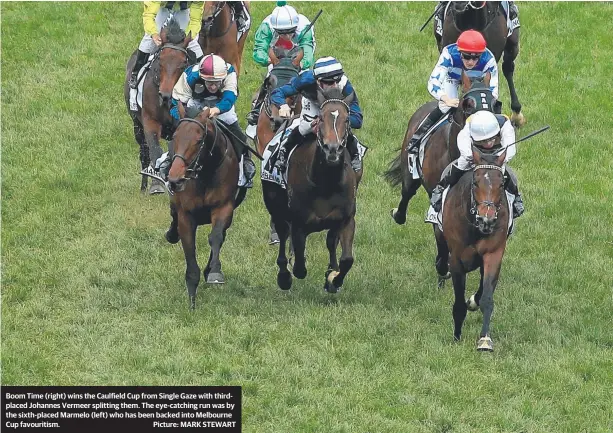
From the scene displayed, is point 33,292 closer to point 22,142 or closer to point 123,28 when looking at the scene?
point 22,142

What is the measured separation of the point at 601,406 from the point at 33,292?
6.44 meters

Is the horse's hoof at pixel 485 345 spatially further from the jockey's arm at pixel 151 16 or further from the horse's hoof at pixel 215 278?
the jockey's arm at pixel 151 16

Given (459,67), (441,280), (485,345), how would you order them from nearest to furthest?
(485,345) < (459,67) < (441,280)

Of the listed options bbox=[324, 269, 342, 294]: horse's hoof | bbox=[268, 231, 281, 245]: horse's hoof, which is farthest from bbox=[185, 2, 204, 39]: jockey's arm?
bbox=[324, 269, 342, 294]: horse's hoof

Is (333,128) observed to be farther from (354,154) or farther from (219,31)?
(219,31)

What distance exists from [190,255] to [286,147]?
1.51 m

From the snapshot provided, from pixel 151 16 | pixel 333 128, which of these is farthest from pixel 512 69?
pixel 333 128

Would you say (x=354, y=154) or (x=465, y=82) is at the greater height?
(x=465, y=82)

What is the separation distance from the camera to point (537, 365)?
13664 mm

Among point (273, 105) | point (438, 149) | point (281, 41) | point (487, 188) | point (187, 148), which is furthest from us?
point (281, 41)

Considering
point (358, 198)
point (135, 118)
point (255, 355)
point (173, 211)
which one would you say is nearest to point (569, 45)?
point (358, 198)

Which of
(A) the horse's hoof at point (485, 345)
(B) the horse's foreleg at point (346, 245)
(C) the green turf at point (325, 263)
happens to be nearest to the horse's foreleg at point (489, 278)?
(A) the horse's hoof at point (485, 345)

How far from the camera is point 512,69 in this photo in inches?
826
